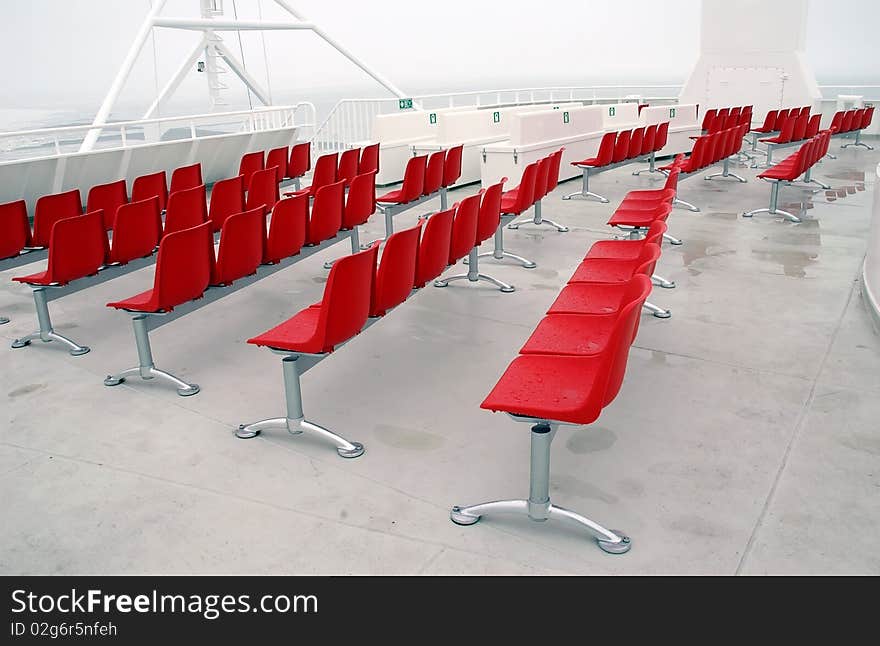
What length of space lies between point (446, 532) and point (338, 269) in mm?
1101

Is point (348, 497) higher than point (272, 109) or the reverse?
the reverse

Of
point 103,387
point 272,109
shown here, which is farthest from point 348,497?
point 272,109

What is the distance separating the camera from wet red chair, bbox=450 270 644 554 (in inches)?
92.0

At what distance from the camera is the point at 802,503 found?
104 inches

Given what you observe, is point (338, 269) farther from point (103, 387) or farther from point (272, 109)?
point (272, 109)

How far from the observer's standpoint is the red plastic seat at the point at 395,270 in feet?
11.4

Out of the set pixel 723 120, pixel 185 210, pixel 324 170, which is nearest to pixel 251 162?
pixel 324 170

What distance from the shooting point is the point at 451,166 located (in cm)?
714

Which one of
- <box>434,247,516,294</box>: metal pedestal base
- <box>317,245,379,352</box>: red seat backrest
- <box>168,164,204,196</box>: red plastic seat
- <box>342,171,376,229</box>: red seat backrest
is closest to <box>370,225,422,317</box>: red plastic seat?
<box>317,245,379,352</box>: red seat backrest
